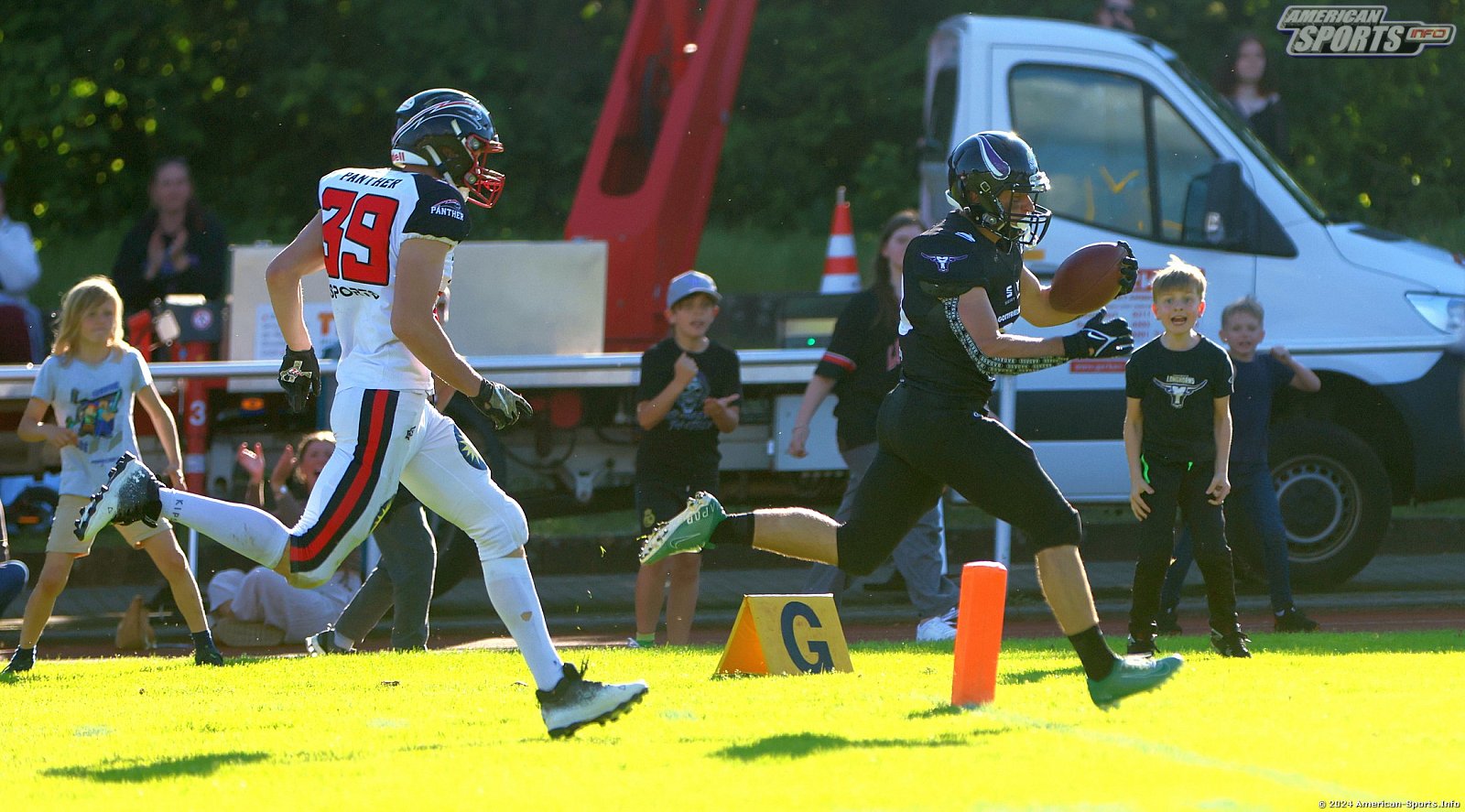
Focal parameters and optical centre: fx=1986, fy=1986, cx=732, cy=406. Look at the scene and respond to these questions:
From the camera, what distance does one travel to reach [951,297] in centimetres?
624

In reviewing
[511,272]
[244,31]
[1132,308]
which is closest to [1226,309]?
[1132,308]

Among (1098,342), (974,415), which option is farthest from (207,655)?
(1098,342)

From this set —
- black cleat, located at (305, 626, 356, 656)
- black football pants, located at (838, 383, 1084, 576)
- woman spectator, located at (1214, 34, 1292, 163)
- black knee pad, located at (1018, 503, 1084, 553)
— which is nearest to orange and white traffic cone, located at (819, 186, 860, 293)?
woman spectator, located at (1214, 34, 1292, 163)

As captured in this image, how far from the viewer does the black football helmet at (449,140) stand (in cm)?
600

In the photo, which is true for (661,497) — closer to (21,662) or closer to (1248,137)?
(21,662)

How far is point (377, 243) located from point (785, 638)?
2358 mm

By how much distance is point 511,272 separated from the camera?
35.8 feet

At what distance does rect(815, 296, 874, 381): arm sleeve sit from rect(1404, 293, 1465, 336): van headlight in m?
3.29

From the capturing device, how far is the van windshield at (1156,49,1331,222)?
11.2 meters

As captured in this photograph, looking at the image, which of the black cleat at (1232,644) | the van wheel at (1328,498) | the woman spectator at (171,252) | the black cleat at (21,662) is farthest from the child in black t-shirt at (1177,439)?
the woman spectator at (171,252)

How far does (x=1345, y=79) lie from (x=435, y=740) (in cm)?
1091

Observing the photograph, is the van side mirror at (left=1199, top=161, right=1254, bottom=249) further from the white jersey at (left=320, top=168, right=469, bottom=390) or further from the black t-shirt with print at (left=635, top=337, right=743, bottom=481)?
the white jersey at (left=320, top=168, right=469, bottom=390)

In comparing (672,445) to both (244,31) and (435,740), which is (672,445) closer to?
(435,740)

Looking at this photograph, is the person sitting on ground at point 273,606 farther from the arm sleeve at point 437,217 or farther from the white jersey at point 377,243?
the arm sleeve at point 437,217
